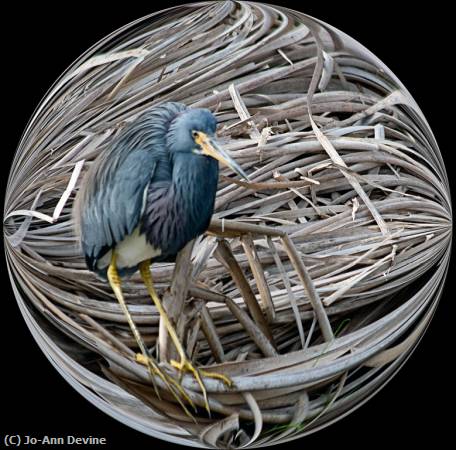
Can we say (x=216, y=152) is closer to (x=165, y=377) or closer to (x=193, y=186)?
(x=193, y=186)

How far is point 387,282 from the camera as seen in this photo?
3.81m

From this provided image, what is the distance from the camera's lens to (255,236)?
3670mm

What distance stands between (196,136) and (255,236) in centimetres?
38

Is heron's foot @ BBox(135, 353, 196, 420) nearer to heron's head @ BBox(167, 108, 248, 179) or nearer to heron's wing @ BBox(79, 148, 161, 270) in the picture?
heron's wing @ BBox(79, 148, 161, 270)

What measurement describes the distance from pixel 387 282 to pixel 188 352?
0.59m

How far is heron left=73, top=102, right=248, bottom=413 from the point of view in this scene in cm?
344

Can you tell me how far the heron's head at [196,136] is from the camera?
3404 mm

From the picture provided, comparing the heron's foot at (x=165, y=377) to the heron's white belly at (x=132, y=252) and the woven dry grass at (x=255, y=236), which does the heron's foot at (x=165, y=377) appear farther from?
the heron's white belly at (x=132, y=252)

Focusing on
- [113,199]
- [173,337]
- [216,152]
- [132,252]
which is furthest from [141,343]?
[216,152]

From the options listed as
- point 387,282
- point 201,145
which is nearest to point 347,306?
point 387,282

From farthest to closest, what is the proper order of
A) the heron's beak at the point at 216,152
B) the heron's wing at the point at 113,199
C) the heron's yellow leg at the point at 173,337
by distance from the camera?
the heron's yellow leg at the point at 173,337 < the heron's wing at the point at 113,199 < the heron's beak at the point at 216,152

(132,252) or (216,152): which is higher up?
(216,152)

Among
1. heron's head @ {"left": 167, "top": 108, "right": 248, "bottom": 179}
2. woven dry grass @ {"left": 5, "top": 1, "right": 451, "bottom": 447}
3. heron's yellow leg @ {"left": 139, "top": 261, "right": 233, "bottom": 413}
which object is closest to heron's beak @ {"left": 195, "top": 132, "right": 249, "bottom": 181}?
heron's head @ {"left": 167, "top": 108, "right": 248, "bottom": 179}

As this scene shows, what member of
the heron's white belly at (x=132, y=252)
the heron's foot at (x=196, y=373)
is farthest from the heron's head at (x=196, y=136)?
the heron's foot at (x=196, y=373)
